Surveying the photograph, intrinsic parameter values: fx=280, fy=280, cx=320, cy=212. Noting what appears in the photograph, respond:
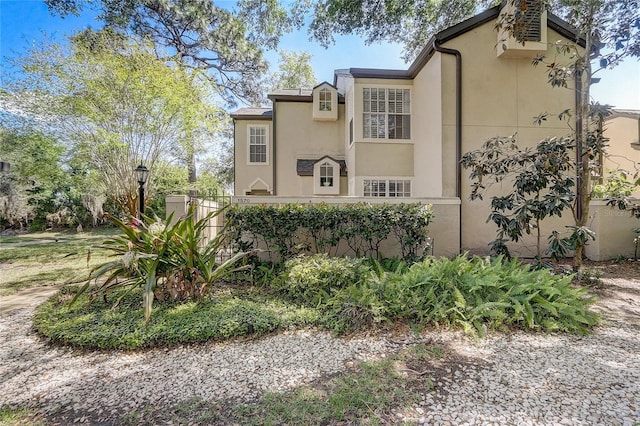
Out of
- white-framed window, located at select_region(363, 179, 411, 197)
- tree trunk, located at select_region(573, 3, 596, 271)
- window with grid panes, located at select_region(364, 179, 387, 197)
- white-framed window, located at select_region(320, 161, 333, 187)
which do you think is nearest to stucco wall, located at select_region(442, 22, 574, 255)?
→ white-framed window, located at select_region(363, 179, 411, 197)

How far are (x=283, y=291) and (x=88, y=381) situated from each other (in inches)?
111

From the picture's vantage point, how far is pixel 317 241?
22.1 ft

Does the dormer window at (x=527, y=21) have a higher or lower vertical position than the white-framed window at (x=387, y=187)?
higher

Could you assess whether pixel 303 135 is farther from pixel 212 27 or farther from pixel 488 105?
pixel 212 27

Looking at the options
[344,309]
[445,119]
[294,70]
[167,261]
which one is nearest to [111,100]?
[167,261]

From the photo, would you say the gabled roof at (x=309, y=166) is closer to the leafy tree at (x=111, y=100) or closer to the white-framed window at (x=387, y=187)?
the white-framed window at (x=387, y=187)

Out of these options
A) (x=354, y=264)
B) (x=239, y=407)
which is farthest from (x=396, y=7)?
(x=239, y=407)

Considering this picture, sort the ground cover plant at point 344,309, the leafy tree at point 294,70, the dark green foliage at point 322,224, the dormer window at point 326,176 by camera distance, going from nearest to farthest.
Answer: the ground cover plant at point 344,309, the dark green foliage at point 322,224, the dormer window at point 326,176, the leafy tree at point 294,70

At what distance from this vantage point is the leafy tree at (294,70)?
2095 centimetres

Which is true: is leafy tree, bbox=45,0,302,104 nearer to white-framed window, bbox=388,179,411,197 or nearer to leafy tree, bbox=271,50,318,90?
leafy tree, bbox=271,50,318,90

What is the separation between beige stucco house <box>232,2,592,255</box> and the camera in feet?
26.6

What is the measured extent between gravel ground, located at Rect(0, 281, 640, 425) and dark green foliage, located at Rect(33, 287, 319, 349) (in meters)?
0.15

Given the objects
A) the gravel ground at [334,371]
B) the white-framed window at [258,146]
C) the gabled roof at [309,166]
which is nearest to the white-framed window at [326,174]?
the gabled roof at [309,166]

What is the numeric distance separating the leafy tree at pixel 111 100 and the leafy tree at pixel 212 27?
2818 millimetres
